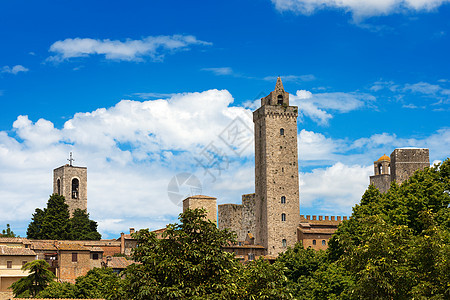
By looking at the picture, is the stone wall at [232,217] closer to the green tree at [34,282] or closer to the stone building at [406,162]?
the stone building at [406,162]

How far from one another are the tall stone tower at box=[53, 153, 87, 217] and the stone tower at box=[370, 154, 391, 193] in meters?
46.7

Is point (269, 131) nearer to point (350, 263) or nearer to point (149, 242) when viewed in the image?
point (350, 263)

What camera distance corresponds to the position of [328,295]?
3603 cm

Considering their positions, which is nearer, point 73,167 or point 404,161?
point 404,161

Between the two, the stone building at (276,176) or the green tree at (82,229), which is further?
the green tree at (82,229)

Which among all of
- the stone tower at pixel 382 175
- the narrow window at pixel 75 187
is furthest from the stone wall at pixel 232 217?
the narrow window at pixel 75 187

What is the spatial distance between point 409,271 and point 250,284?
6.99 metres

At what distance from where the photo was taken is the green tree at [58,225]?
237 ft

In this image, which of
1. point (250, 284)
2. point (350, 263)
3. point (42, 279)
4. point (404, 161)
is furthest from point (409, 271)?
point (404, 161)

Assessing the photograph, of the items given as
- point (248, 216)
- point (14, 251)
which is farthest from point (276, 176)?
point (14, 251)

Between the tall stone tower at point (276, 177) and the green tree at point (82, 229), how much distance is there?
21.1 meters

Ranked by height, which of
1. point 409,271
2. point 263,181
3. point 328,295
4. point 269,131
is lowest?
point 328,295

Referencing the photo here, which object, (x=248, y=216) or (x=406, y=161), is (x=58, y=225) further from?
(x=406, y=161)

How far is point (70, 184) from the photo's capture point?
333ft
